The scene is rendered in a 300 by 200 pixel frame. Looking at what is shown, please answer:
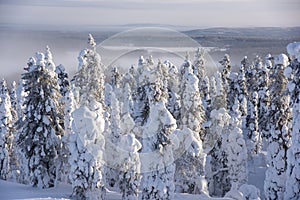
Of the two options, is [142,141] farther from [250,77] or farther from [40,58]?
[250,77]

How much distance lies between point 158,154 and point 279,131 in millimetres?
10662

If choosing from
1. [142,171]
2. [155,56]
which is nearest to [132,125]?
[142,171]

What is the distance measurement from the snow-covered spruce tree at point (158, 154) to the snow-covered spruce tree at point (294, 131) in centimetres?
811

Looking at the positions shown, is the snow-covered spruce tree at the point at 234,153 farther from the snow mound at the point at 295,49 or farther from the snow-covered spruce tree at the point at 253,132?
the snow mound at the point at 295,49

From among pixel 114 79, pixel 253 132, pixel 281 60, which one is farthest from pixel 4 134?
pixel 253 132

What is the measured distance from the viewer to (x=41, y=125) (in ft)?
107

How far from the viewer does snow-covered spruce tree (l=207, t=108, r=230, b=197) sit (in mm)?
43897

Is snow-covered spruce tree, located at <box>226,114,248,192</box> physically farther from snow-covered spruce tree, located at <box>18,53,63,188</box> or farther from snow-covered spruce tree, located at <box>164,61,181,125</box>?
snow-covered spruce tree, located at <box>18,53,63,188</box>

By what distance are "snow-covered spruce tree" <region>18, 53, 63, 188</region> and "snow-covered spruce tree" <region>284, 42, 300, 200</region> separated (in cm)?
1736

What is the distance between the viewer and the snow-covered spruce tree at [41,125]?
3247 cm

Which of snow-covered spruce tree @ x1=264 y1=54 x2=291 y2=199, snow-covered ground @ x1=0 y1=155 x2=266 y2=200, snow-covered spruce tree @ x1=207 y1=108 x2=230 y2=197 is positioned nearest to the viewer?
snow-covered ground @ x1=0 y1=155 x2=266 y2=200

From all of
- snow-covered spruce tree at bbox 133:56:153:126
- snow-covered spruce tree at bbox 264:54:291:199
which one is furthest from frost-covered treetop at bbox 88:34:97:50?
snow-covered spruce tree at bbox 264:54:291:199

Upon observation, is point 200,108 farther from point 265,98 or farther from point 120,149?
point 265,98

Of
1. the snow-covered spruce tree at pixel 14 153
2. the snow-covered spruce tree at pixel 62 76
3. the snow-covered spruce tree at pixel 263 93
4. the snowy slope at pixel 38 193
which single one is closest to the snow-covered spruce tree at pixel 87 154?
the snowy slope at pixel 38 193
